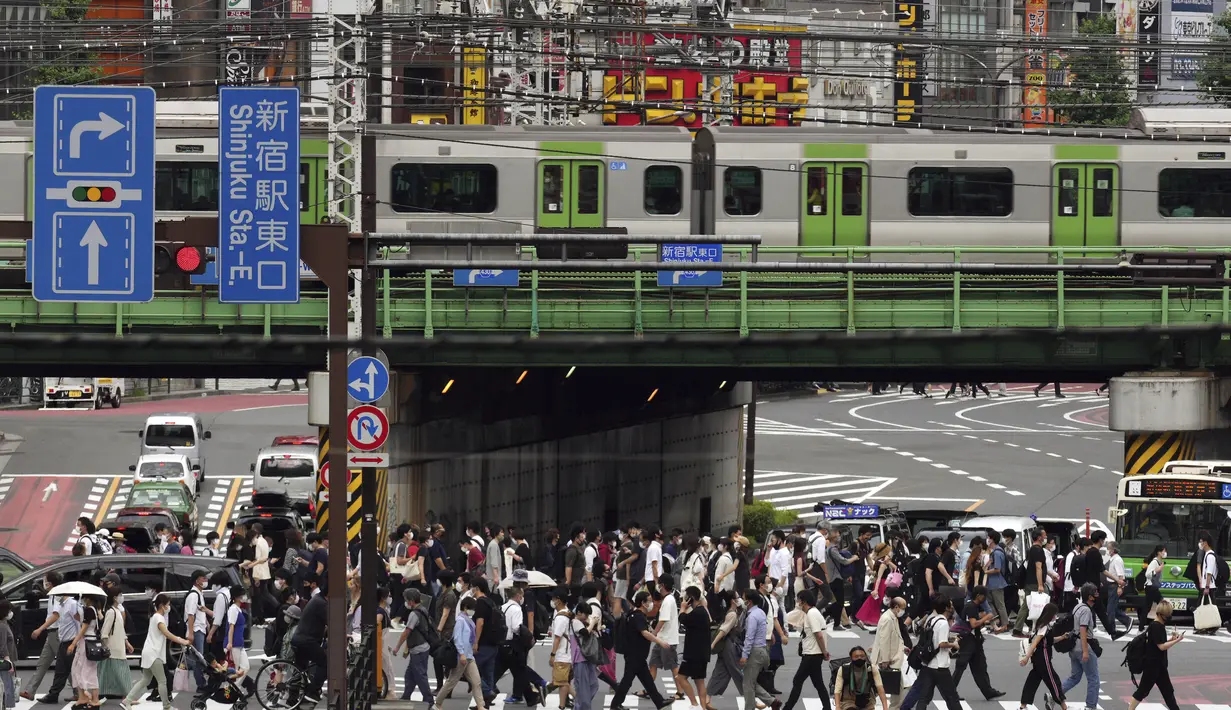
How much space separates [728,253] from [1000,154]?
5704mm

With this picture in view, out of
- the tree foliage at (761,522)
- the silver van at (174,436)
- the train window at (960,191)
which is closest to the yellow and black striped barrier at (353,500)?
the train window at (960,191)

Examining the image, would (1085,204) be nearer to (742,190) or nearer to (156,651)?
(742,190)

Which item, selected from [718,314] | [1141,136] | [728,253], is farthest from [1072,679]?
[1141,136]

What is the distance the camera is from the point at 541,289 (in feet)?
104

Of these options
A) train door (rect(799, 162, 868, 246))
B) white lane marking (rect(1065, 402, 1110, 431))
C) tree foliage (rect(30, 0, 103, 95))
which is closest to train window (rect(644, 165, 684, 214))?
train door (rect(799, 162, 868, 246))

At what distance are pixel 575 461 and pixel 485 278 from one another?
10926mm

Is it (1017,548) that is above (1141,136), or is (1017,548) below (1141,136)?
below

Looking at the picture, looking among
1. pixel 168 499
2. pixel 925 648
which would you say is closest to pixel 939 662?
pixel 925 648

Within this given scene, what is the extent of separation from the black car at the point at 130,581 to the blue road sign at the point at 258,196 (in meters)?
5.97

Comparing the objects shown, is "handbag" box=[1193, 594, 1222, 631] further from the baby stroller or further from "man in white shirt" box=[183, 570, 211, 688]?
"man in white shirt" box=[183, 570, 211, 688]

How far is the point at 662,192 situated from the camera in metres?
34.8

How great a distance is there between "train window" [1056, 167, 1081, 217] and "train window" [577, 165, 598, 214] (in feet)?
29.9

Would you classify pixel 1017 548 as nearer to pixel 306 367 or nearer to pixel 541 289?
pixel 541 289

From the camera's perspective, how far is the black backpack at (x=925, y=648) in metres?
19.6
